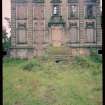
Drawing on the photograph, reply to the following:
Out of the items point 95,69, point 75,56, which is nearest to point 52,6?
point 75,56

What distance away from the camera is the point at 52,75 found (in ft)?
4.69

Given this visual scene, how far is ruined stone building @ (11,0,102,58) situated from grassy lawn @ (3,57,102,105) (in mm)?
72

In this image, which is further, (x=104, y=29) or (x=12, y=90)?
(x=12, y=90)

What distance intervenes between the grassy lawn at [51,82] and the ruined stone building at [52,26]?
7 cm

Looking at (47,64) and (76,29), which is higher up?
(76,29)

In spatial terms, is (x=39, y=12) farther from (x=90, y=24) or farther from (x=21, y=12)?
(x=90, y=24)

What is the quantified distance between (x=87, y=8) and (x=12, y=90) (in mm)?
614

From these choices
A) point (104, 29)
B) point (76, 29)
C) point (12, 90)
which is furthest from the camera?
point (76, 29)

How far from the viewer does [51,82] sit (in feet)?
4.58

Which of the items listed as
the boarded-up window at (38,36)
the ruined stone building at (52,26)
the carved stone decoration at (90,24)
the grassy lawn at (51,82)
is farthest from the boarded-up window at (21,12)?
the carved stone decoration at (90,24)

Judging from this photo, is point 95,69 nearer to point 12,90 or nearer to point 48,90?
point 48,90

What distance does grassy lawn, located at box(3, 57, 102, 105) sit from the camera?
1.32 metres

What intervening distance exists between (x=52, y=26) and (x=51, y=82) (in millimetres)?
333

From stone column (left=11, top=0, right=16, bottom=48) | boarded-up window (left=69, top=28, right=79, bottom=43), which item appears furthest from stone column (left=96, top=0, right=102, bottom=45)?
stone column (left=11, top=0, right=16, bottom=48)
